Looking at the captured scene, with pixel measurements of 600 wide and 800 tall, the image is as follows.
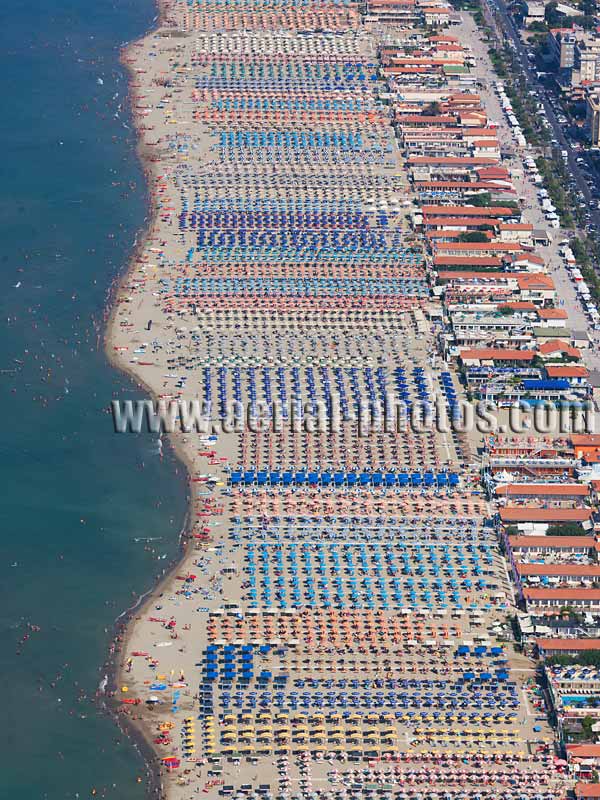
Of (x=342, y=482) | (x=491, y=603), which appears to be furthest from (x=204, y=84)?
(x=491, y=603)

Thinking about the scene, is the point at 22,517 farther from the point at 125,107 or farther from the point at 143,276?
the point at 125,107

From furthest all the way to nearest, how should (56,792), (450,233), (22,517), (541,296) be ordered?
(450,233)
(541,296)
(22,517)
(56,792)

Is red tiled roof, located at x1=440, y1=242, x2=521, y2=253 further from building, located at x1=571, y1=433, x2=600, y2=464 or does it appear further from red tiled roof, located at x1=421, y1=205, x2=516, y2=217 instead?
building, located at x1=571, y1=433, x2=600, y2=464

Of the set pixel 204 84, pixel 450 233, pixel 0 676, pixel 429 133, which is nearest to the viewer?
pixel 0 676

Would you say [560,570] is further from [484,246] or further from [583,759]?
[484,246]

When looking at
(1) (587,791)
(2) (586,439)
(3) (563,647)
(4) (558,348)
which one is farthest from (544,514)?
(1) (587,791)

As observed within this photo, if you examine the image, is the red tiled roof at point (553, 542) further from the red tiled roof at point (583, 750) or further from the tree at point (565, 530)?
the red tiled roof at point (583, 750)

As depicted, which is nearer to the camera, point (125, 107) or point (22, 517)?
point (22, 517)

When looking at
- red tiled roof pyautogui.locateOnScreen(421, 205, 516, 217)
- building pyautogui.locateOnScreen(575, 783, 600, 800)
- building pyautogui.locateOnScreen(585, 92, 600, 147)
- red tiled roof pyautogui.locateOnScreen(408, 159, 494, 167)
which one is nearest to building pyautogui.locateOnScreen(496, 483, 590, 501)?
building pyautogui.locateOnScreen(575, 783, 600, 800)

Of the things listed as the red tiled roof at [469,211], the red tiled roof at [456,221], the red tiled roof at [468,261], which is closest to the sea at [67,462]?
the red tiled roof at [456,221]
